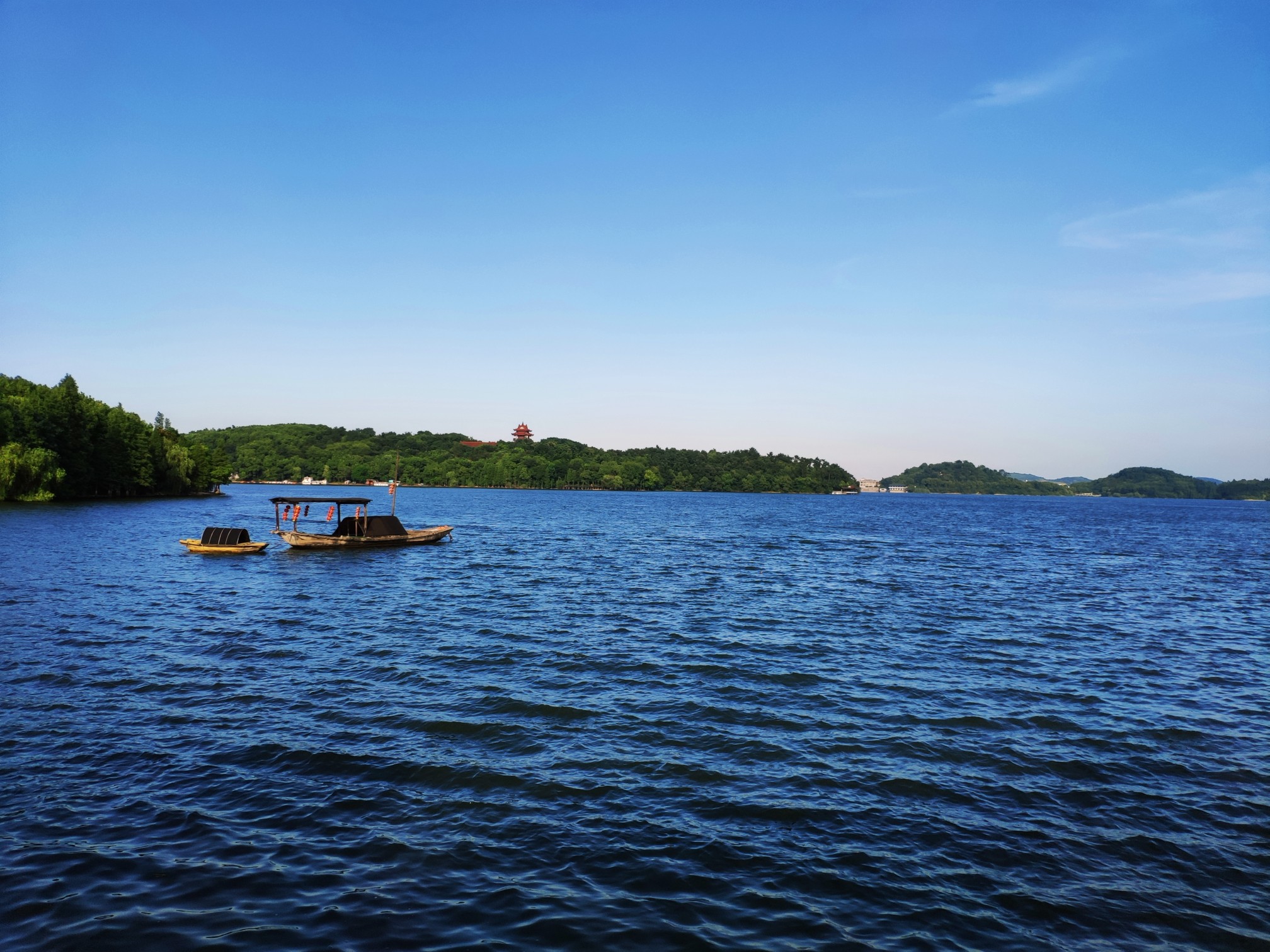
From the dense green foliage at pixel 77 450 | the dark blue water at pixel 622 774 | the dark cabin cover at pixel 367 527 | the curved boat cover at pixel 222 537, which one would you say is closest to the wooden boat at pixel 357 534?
the dark cabin cover at pixel 367 527

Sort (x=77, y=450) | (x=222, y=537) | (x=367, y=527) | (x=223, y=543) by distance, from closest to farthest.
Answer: (x=223, y=543)
(x=222, y=537)
(x=367, y=527)
(x=77, y=450)

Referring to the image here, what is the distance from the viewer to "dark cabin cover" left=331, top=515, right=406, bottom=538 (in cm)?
6538

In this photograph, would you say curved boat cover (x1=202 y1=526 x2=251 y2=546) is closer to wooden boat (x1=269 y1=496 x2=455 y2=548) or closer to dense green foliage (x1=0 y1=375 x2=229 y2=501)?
wooden boat (x1=269 y1=496 x2=455 y2=548)

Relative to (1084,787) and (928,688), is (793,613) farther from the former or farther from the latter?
(1084,787)

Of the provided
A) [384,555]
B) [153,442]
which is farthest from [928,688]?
[153,442]

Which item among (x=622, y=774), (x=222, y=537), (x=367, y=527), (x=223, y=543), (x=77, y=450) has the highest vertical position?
(x=77, y=450)

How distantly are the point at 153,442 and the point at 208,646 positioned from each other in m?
136

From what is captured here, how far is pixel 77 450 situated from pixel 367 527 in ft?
264

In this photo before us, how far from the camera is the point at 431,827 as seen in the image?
13570 mm

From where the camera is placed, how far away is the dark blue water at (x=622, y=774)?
36.2 ft

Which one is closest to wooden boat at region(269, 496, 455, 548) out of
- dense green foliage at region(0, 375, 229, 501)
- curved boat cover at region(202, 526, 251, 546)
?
curved boat cover at region(202, 526, 251, 546)

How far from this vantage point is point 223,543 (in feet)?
190

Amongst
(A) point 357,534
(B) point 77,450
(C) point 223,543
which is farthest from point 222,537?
(B) point 77,450

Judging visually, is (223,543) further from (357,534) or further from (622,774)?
(622,774)
